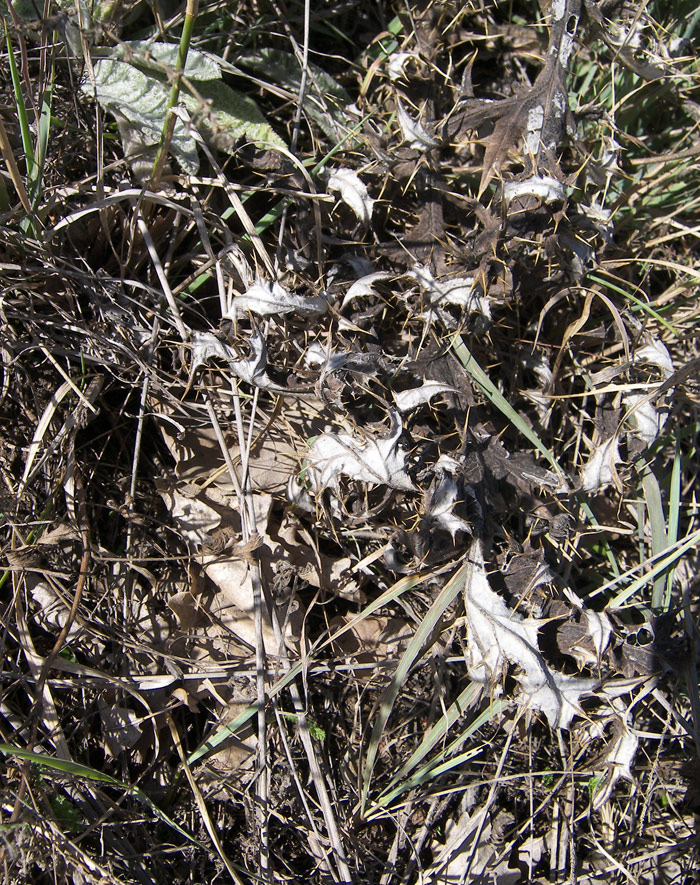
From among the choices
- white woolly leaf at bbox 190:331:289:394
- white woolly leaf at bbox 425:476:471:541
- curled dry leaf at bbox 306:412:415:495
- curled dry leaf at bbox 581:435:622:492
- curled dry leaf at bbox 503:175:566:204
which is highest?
curled dry leaf at bbox 503:175:566:204

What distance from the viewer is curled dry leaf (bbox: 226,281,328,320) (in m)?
1.51

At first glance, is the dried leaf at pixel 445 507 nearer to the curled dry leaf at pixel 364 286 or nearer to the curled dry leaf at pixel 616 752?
the curled dry leaf at pixel 364 286

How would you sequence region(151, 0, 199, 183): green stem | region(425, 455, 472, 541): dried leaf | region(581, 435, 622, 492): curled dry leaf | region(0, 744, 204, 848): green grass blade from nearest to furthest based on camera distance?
region(151, 0, 199, 183): green stem, region(0, 744, 204, 848): green grass blade, region(425, 455, 472, 541): dried leaf, region(581, 435, 622, 492): curled dry leaf

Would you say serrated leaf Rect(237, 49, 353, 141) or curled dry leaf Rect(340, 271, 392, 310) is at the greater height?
serrated leaf Rect(237, 49, 353, 141)

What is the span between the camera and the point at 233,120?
5.48ft

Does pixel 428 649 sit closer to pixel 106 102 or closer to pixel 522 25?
pixel 106 102

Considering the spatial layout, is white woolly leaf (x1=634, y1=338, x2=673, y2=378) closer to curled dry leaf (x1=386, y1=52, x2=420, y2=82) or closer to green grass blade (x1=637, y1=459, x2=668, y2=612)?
green grass blade (x1=637, y1=459, x2=668, y2=612)

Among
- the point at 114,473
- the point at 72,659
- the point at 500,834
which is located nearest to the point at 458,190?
the point at 114,473

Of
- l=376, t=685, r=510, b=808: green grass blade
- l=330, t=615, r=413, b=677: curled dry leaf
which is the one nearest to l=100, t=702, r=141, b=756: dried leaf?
l=330, t=615, r=413, b=677: curled dry leaf

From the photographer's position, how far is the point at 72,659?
158 cm

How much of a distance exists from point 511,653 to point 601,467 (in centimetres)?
55

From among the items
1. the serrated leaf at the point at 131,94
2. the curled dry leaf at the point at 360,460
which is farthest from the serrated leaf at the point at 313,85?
the curled dry leaf at the point at 360,460

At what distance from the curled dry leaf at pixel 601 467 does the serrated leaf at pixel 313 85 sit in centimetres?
109

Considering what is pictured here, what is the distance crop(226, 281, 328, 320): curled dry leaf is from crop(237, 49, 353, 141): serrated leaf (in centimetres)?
56
